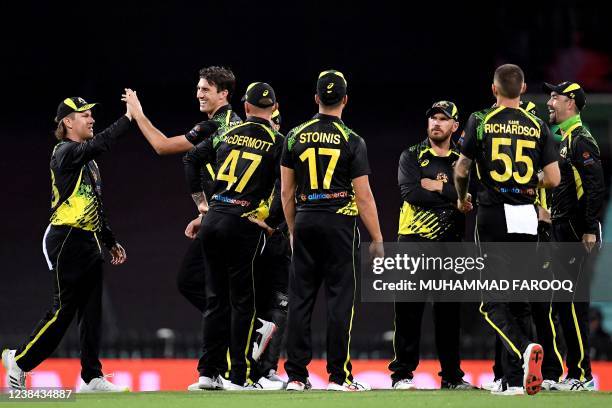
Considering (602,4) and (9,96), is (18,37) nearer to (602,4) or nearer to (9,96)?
(9,96)

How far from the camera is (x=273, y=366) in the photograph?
8.20 metres

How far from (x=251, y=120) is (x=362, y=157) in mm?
854

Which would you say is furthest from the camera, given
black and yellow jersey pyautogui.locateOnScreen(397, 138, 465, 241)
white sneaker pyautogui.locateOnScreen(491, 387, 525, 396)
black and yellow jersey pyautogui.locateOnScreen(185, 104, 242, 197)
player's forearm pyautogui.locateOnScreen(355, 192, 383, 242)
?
black and yellow jersey pyautogui.locateOnScreen(397, 138, 465, 241)

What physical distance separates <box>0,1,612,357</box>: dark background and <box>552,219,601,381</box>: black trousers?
5.40 metres

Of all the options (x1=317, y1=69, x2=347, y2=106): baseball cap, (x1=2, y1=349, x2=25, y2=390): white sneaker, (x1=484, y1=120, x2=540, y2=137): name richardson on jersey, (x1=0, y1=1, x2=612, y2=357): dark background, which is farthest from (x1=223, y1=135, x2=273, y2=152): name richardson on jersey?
(x1=0, y1=1, x2=612, y2=357): dark background

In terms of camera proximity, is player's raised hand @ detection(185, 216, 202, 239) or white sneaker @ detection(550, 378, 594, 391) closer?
white sneaker @ detection(550, 378, 594, 391)

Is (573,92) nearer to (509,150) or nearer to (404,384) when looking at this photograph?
(509,150)

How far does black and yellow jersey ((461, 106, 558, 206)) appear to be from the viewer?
6992 mm

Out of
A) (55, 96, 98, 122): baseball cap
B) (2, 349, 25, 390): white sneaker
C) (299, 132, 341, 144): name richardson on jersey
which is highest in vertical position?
(55, 96, 98, 122): baseball cap

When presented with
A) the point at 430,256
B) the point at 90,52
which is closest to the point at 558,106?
the point at 430,256

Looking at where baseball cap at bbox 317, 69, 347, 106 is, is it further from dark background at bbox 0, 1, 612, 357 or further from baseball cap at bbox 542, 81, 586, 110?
dark background at bbox 0, 1, 612, 357

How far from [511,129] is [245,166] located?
1698 mm

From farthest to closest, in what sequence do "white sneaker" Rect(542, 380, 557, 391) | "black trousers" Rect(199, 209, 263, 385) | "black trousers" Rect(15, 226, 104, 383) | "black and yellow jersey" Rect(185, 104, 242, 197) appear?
"black and yellow jersey" Rect(185, 104, 242, 197) < "white sneaker" Rect(542, 380, 557, 391) < "black trousers" Rect(15, 226, 104, 383) < "black trousers" Rect(199, 209, 263, 385)

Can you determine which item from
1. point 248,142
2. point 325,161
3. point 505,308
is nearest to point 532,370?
A: point 505,308
